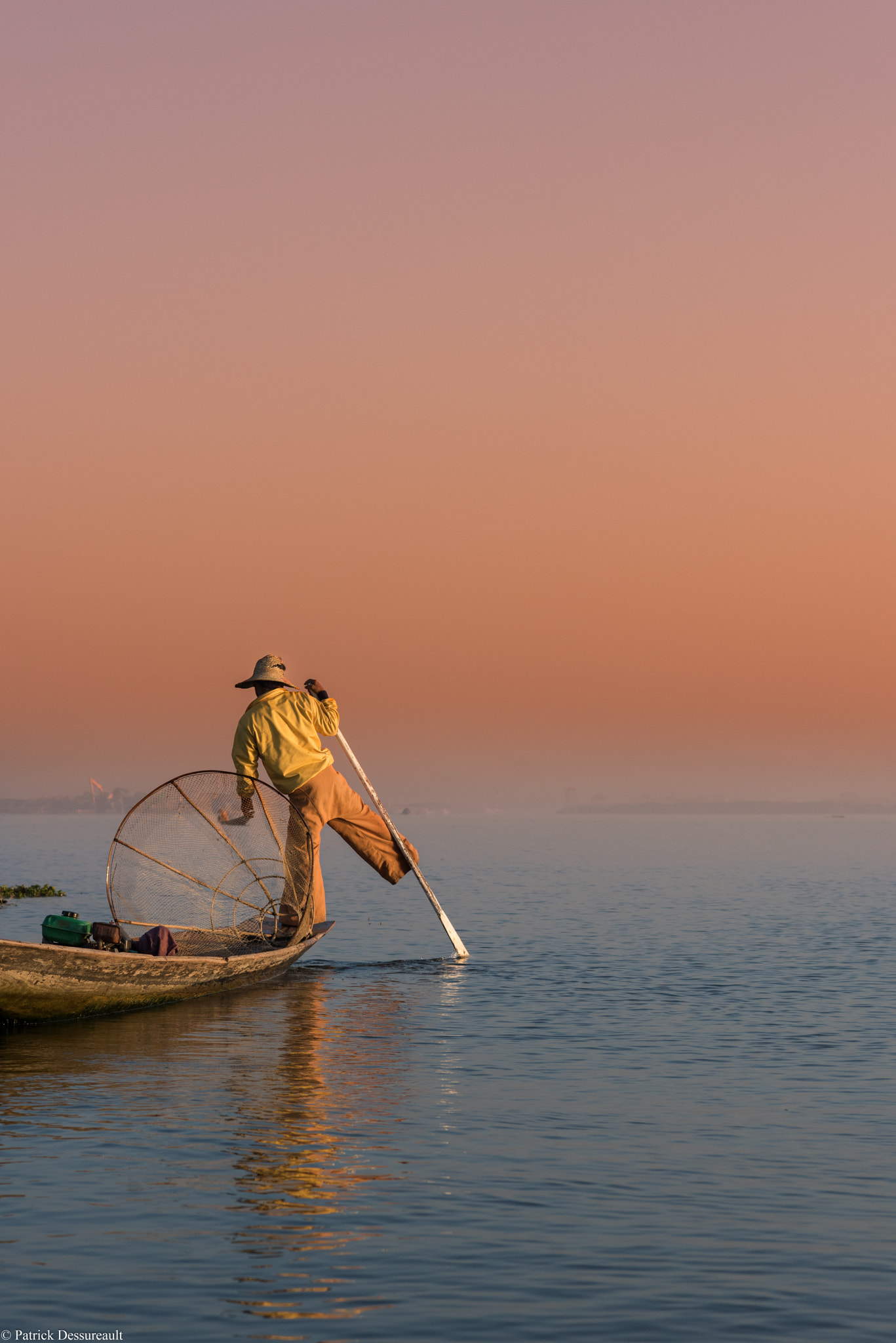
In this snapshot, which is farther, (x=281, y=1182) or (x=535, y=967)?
(x=535, y=967)

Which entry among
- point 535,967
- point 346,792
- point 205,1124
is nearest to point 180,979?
point 346,792

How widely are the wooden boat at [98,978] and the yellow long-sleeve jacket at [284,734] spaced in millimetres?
2797

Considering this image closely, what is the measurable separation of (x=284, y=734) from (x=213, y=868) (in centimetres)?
224

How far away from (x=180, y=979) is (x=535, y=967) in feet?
25.9

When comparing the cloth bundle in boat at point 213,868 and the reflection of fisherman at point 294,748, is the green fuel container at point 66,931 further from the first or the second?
the reflection of fisherman at point 294,748

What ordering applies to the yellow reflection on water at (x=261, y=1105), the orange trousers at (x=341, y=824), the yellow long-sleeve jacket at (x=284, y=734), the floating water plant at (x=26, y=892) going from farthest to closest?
1. the floating water plant at (x=26, y=892)
2. the orange trousers at (x=341, y=824)
3. the yellow long-sleeve jacket at (x=284, y=734)
4. the yellow reflection on water at (x=261, y=1105)

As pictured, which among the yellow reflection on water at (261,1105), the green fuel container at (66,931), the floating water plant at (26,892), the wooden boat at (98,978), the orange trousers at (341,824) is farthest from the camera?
the floating water plant at (26,892)

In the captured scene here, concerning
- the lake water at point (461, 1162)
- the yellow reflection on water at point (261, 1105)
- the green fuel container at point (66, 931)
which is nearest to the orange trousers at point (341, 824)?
the lake water at point (461, 1162)

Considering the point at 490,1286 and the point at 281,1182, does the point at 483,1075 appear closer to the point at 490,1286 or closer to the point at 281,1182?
the point at 281,1182

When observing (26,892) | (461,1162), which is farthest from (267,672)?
(26,892)

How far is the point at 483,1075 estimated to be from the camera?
534 inches

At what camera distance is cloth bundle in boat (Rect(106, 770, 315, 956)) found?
18625mm

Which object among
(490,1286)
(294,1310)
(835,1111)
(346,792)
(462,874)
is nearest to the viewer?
(294,1310)

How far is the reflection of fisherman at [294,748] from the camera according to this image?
20.0m
